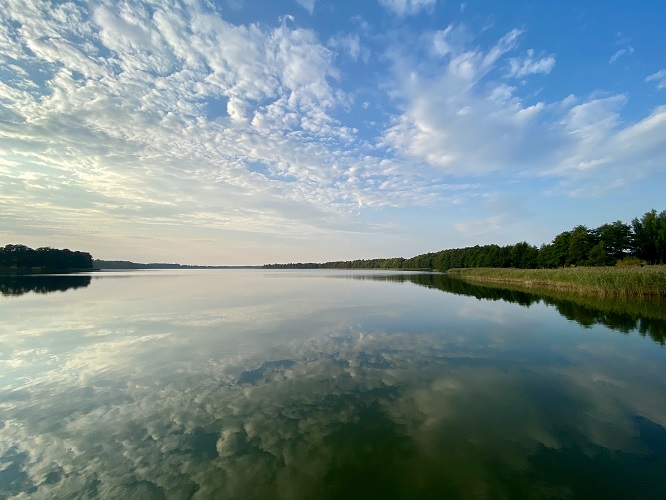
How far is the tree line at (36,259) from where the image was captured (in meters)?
81.1

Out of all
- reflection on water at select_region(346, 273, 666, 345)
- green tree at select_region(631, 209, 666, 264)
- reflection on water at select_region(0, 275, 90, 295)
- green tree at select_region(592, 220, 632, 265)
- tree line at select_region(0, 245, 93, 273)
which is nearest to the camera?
reflection on water at select_region(346, 273, 666, 345)

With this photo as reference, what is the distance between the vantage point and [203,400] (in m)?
6.32

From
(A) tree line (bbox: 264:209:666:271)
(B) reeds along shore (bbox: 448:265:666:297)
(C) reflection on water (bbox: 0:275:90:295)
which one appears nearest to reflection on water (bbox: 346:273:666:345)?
(B) reeds along shore (bbox: 448:265:666:297)

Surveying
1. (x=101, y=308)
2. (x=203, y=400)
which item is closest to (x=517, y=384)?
(x=203, y=400)

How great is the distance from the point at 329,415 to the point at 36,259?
11390 cm

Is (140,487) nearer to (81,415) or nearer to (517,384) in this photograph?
(81,415)

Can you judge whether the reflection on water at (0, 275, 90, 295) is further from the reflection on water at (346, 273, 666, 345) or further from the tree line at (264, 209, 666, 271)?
the tree line at (264, 209, 666, 271)

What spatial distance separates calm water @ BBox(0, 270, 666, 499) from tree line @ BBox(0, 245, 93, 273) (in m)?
97.5

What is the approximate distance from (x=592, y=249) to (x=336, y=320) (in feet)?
180

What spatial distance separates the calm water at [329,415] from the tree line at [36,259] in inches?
3840

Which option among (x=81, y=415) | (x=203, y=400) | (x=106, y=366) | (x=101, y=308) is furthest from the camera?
(x=101, y=308)

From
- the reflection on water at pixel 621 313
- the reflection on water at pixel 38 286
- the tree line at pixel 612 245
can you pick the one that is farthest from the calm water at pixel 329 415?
the tree line at pixel 612 245

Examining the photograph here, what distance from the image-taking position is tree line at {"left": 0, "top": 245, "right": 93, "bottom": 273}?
81125mm

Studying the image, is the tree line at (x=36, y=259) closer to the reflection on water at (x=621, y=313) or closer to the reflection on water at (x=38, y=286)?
the reflection on water at (x=38, y=286)
